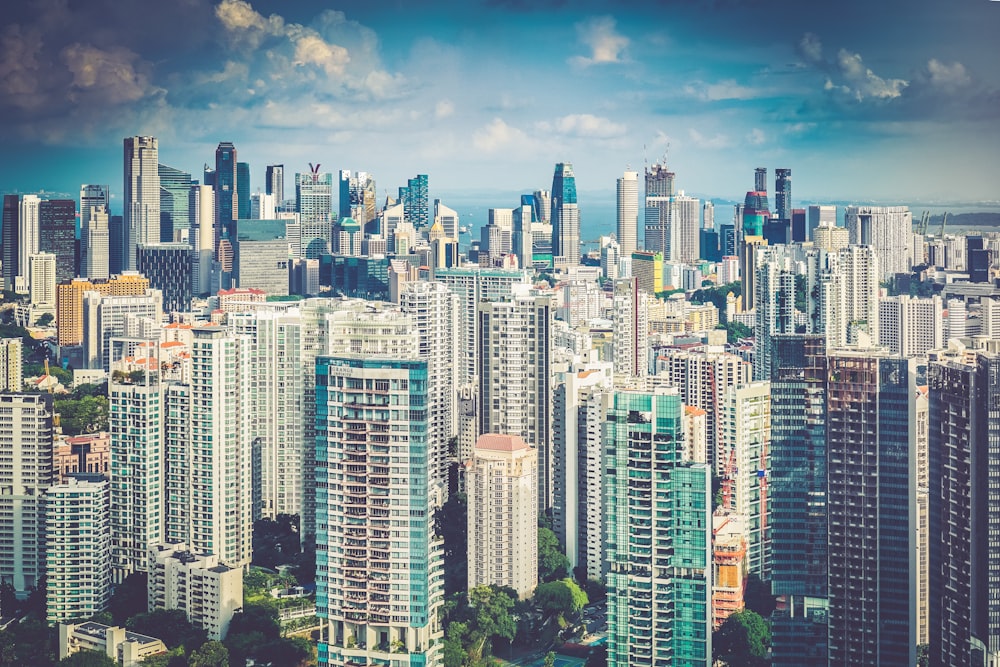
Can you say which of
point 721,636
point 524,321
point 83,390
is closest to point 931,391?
point 721,636

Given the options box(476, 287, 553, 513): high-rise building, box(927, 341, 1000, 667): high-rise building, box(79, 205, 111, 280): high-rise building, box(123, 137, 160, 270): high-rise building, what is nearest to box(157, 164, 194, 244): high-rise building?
box(123, 137, 160, 270): high-rise building

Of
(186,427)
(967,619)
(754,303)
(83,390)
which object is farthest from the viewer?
(754,303)

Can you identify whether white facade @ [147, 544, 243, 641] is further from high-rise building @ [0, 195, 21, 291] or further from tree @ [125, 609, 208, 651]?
high-rise building @ [0, 195, 21, 291]

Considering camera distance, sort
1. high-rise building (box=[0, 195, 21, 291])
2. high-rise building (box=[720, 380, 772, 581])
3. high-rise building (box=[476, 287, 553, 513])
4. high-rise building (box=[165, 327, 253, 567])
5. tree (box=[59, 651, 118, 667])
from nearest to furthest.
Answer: tree (box=[59, 651, 118, 667]), high-rise building (box=[720, 380, 772, 581]), high-rise building (box=[165, 327, 253, 567]), high-rise building (box=[476, 287, 553, 513]), high-rise building (box=[0, 195, 21, 291])

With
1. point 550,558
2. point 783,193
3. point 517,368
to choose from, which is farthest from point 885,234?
point 550,558

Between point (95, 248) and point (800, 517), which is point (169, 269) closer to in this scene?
point (95, 248)

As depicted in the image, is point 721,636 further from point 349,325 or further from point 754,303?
point 754,303
